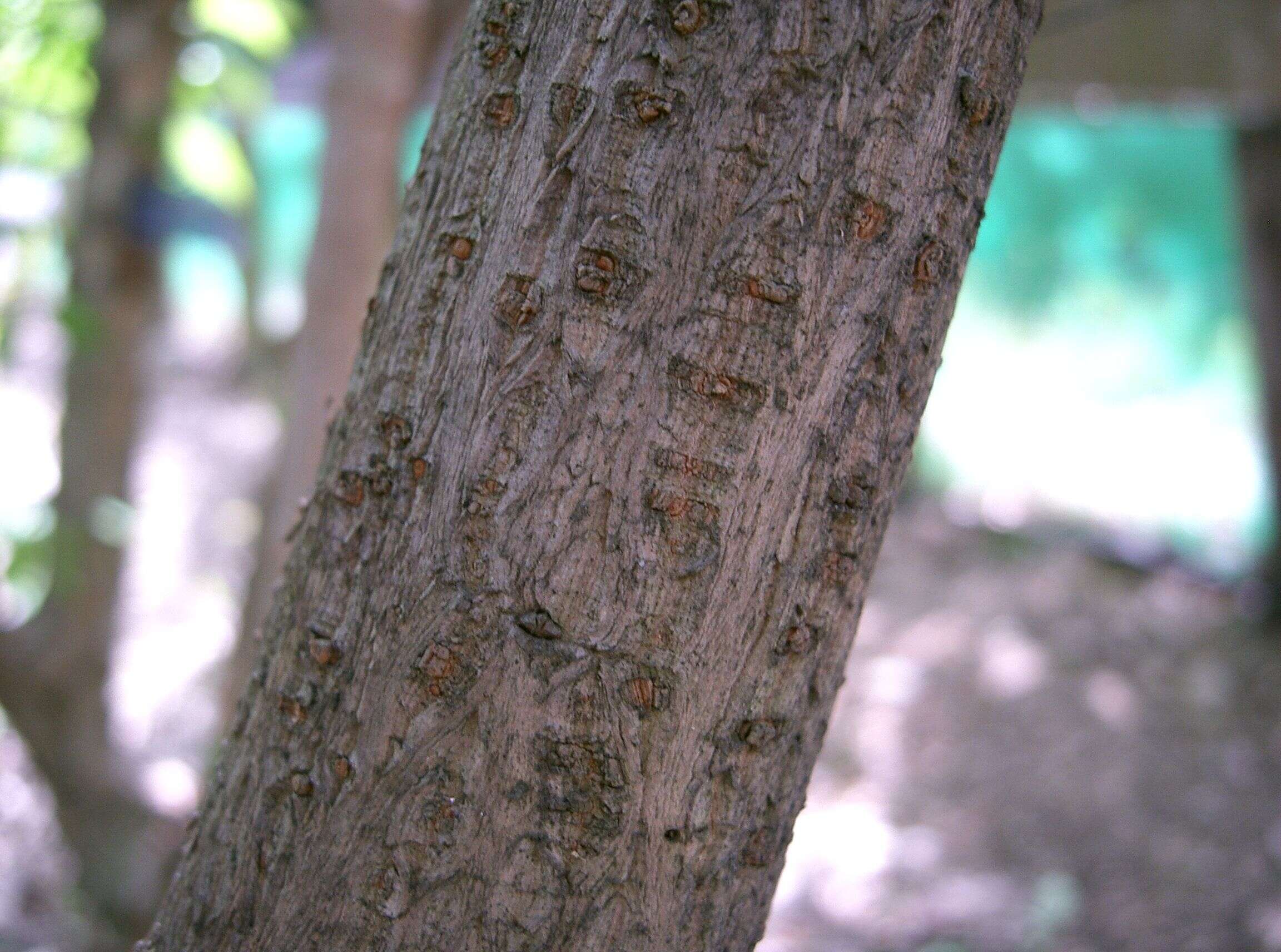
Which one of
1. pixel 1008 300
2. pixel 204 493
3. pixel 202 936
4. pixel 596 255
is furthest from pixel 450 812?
pixel 204 493

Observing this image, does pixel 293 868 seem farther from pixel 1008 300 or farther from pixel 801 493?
pixel 1008 300

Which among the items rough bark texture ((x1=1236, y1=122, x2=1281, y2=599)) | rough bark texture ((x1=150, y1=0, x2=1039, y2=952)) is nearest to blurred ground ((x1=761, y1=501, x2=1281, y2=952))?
rough bark texture ((x1=1236, y1=122, x2=1281, y2=599))

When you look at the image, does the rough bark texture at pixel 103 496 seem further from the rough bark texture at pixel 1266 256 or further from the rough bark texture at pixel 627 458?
the rough bark texture at pixel 1266 256

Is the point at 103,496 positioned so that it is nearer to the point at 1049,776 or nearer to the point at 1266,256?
the point at 1049,776

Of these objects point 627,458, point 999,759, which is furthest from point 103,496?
point 999,759

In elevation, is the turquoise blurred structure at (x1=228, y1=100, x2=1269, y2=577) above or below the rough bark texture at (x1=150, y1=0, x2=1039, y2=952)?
above

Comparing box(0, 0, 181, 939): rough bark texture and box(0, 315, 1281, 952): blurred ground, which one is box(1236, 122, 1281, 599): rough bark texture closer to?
box(0, 315, 1281, 952): blurred ground
